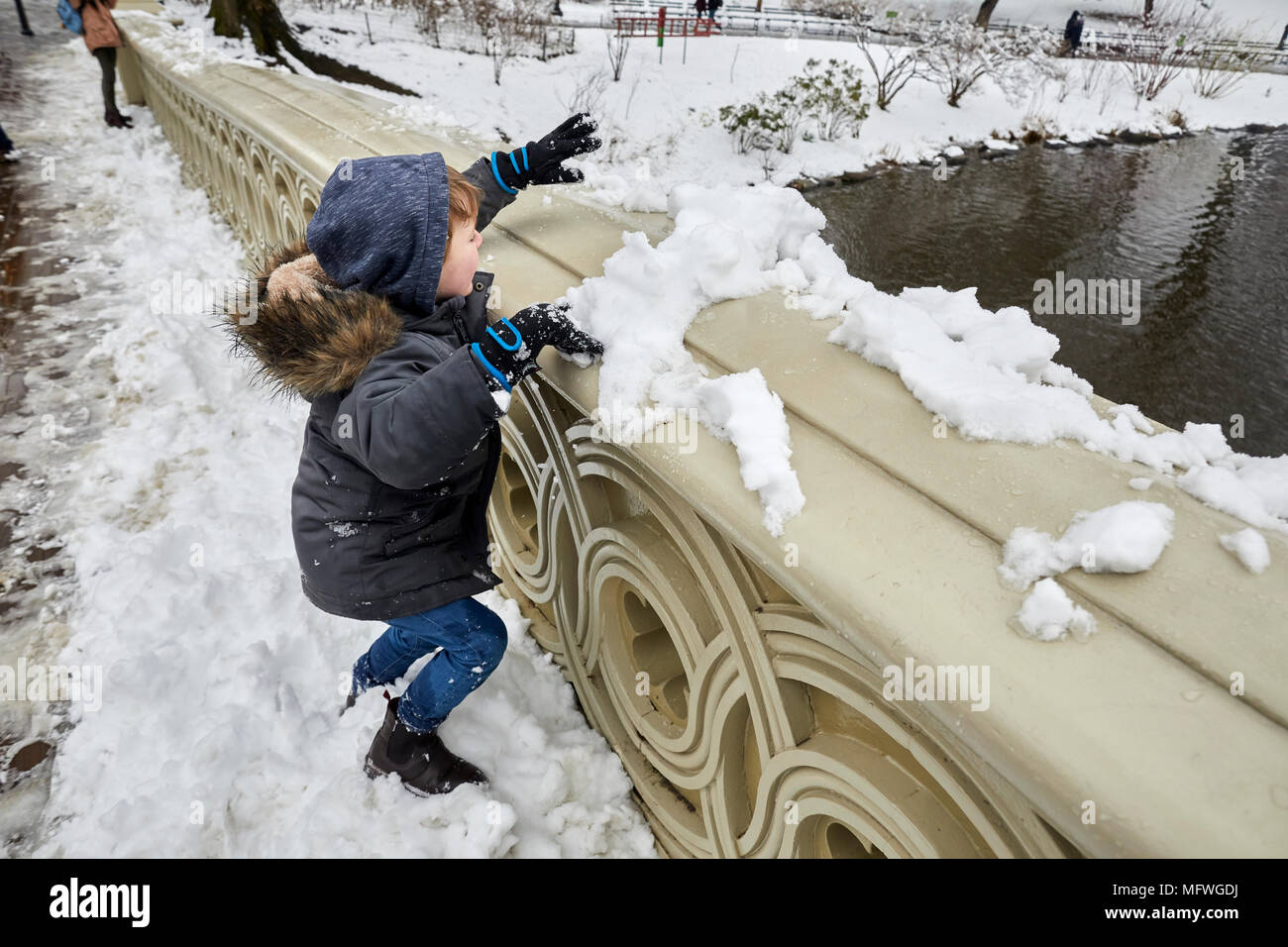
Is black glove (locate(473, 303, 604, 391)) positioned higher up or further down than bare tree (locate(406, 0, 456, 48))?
further down

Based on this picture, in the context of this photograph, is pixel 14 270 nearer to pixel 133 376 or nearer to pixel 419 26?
pixel 133 376

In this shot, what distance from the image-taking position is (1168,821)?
1.88ft

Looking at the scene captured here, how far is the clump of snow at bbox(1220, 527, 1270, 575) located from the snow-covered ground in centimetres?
849

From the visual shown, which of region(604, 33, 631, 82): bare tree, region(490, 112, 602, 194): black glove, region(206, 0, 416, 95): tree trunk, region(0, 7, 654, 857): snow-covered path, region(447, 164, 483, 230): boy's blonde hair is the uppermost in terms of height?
region(604, 33, 631, 82): bare tree

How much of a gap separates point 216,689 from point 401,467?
1193mm

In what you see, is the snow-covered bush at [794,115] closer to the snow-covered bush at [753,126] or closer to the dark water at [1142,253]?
the snow-covered bush at [753,126]

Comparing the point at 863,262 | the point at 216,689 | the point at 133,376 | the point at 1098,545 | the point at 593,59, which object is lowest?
the point at 216,689

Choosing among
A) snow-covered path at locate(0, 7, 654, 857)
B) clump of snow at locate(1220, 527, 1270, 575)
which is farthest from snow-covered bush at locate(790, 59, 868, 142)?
clump of snow at locate(1220, 527, 1270, 575)

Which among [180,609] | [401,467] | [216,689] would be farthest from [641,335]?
[180,609]

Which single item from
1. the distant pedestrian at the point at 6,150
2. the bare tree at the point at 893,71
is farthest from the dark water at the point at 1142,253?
the distant pedestrian at the point at 6,150

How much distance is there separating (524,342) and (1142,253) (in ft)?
15.0

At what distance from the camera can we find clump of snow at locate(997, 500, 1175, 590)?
0.75m

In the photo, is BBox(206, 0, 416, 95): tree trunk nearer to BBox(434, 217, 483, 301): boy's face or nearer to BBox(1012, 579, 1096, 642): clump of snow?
BBox(434, 217, 483, 301): boy's face

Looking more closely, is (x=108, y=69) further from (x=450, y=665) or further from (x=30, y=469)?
(x=450, y=665)
